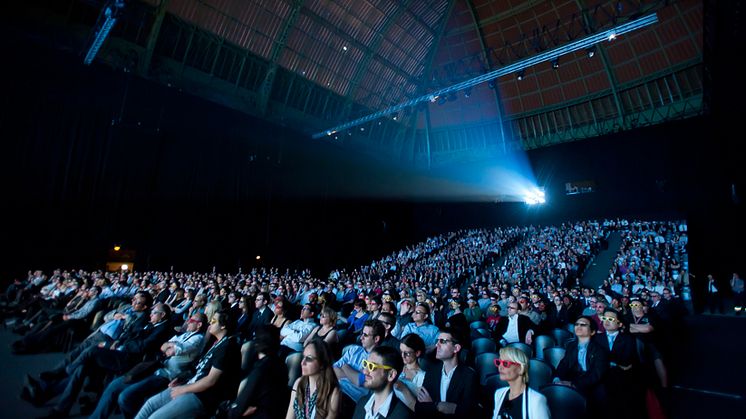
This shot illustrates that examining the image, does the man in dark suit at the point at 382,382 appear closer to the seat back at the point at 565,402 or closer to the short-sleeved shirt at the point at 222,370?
the seat back at the point at 565,402

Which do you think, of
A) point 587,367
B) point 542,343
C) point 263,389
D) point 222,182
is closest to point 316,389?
point 263,389

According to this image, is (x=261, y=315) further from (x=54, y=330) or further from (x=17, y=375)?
(x=54, y=330)

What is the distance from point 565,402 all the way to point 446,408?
2.92ft

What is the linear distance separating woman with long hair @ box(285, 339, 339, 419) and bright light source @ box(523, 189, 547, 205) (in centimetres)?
2278

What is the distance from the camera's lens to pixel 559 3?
18.5m

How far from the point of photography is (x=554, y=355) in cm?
431

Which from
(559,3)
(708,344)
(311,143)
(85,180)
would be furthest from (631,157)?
(85,180)

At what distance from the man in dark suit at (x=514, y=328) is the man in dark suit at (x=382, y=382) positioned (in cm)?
323

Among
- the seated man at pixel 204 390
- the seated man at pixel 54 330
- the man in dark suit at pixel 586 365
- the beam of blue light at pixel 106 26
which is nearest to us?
the seated man at pixel 204 390

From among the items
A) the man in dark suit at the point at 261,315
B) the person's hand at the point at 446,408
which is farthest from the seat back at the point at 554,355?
the man in dark suit at the point at 261,315

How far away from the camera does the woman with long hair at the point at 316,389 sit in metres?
2.46

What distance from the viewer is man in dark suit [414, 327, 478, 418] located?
2584mm

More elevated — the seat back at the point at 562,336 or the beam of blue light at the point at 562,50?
the beam of blue light at the point at 562,50

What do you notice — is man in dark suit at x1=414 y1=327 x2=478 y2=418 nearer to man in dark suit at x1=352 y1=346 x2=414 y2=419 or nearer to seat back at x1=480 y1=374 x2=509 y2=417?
man in dark suit at x1=352 y1=346 x2=414 y2=419
